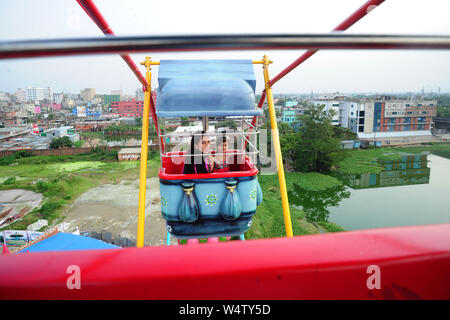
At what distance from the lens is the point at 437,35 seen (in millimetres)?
392

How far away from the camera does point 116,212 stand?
15094 mm

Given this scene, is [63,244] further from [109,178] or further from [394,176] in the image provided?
[394,176]

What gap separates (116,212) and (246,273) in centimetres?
1620

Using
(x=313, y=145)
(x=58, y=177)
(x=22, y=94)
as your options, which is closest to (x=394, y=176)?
(x=313, y=145)

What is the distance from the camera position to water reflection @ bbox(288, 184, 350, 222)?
1331 centimetres

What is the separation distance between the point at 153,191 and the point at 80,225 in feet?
17.2

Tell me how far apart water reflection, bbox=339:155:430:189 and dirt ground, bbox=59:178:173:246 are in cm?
1264

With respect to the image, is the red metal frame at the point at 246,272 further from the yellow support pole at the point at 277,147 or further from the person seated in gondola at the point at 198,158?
the person seated in gondola at the point at 198,158

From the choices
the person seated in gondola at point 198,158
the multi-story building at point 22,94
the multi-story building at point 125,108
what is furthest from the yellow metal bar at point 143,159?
the multi-story building at point 125,108
